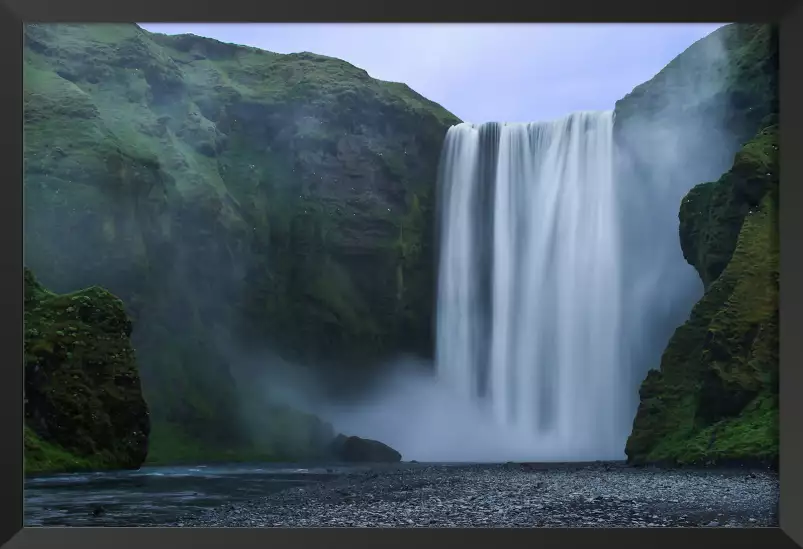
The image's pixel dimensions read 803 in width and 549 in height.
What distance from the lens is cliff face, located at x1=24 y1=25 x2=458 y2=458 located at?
355 inches

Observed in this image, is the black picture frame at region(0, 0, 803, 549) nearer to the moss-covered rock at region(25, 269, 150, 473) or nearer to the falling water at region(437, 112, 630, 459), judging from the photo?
the moss-covered rock at region(25, 269, 150, 473)

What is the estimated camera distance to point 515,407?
419 inches

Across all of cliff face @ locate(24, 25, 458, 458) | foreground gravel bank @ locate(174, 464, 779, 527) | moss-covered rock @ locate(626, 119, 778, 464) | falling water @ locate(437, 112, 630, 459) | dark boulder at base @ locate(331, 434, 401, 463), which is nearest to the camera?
foreground gravel bank @ locate(174, 464, 779, 527)

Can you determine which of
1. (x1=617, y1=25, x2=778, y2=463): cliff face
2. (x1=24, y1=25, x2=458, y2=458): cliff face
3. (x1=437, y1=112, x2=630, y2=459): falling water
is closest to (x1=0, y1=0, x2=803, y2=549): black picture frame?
(x1=617, y1=25, x2=778, y2=463): cliff face

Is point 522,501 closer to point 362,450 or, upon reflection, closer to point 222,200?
point 362,450

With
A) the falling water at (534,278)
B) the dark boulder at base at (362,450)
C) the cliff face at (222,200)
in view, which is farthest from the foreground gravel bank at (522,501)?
the falling water at (534,278)

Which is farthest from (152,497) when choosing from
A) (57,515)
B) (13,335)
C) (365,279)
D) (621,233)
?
(621,233)

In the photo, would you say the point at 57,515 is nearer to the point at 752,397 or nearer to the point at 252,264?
the point at 252,264

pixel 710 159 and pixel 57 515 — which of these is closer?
pixel 57 515

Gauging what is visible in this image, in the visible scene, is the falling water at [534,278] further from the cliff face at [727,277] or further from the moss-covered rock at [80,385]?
the moss-covered rock at [80,385]

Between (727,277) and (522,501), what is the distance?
3148 millimetres

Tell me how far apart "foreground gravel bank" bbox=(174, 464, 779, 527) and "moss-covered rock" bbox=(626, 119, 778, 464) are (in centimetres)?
48

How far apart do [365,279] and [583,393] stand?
3.06 meters

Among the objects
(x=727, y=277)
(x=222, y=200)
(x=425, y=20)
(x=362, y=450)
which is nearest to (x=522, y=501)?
(x=362, y=450)
